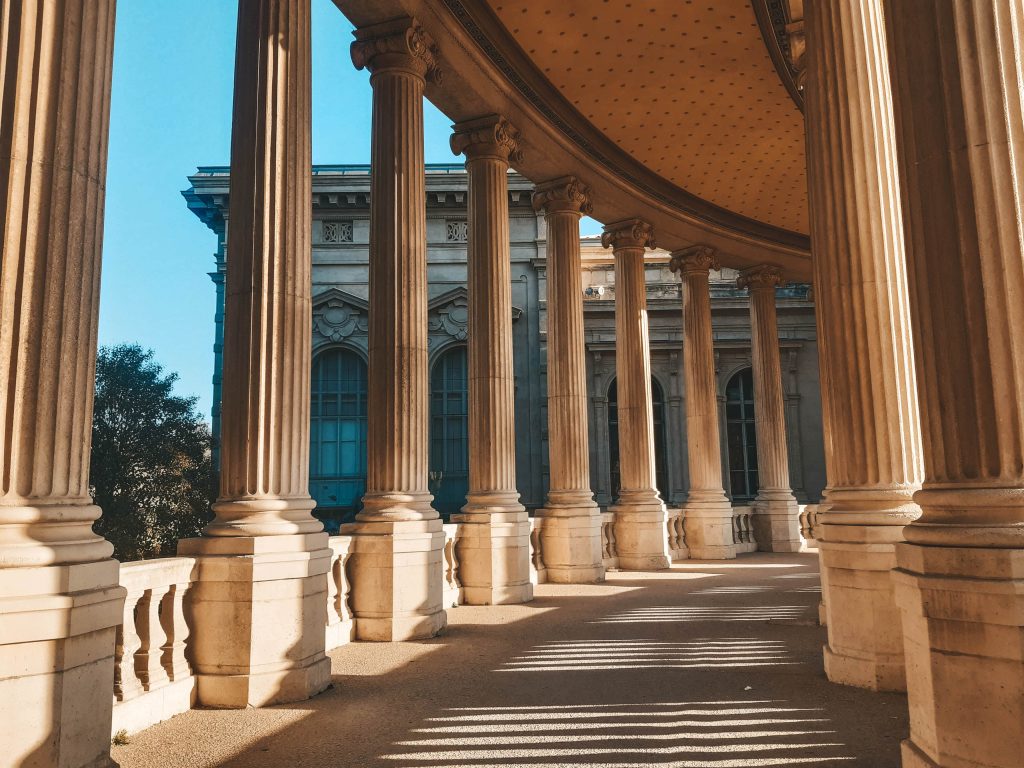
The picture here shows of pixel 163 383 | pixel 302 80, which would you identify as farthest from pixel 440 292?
pixel 302 80

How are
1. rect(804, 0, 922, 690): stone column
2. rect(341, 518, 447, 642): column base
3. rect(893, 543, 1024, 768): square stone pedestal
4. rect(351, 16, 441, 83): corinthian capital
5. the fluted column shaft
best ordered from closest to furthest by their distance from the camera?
1. rect(893, 543, 1024, 768): square stone pedestal
2. rect(804, 0, 922, 690): stone column
3. the fluted column shaft
4. rect(341, 518, 447, 642): column base
5. rect(351, 16, 441, 83): corinthian capital

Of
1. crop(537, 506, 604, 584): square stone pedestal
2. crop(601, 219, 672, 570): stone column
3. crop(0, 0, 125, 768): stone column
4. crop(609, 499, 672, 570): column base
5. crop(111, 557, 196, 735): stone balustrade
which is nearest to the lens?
crop(0, 0, 125, 768): stone column

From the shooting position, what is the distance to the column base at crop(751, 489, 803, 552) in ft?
115

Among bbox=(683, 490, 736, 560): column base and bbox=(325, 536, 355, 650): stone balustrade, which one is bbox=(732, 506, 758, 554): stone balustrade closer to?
bbox=(683, 490, 736, 560): column base

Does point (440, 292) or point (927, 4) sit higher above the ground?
point (440, 292)

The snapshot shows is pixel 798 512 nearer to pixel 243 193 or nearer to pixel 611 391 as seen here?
pixel 611 391

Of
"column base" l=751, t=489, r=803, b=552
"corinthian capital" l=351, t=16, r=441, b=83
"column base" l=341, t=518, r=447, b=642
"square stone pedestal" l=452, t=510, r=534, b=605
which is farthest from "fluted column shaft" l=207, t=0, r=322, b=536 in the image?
"column base" l=751, t=489, r=803, b=552

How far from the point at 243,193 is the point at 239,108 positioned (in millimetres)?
1365

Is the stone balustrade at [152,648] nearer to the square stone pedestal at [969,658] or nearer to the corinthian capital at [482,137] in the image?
the square stone pedestal at [969,658]

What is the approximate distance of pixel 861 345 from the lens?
35.6 feet

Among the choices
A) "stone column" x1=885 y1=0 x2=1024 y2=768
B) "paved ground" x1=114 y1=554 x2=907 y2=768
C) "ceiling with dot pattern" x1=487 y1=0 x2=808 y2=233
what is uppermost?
"ceiling with dot pattern" x1=487 y1=0 x2=808 y2=233

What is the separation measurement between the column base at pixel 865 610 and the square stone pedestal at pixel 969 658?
4106 mm

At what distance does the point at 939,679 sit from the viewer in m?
6.12

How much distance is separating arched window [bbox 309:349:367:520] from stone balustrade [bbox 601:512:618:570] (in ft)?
55.6
